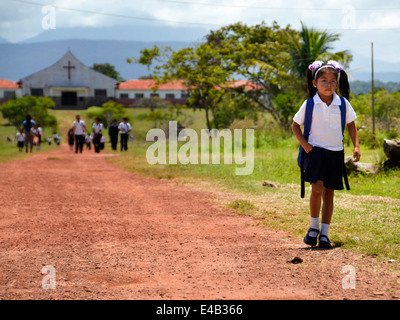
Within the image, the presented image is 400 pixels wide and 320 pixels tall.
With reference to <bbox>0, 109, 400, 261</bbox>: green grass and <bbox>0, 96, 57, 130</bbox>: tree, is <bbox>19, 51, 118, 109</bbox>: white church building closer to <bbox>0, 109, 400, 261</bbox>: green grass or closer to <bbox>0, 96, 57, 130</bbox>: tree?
<bbox>0, 96, 57, 130</bbox>: tree

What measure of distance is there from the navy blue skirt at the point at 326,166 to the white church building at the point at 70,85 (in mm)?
77844

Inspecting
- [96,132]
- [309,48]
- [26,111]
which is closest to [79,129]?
→ [96,132]

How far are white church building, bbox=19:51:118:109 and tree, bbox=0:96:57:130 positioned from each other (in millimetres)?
21739

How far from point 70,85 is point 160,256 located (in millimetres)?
80114

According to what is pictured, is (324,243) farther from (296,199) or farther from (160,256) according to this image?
(296,199)

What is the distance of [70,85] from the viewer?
271 ft

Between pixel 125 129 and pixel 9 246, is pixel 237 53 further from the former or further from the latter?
pixel 9 246

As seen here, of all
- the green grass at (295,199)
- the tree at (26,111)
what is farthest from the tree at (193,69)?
the tree at (26,111)

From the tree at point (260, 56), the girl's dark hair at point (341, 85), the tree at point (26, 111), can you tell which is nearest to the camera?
the girl's dark hair at point (341, 85)

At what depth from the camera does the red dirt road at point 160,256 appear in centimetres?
424

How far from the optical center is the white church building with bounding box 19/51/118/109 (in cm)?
8200

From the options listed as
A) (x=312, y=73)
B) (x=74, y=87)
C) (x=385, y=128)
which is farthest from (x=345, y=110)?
(x=74, y=87)

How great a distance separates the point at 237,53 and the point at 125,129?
14.4m

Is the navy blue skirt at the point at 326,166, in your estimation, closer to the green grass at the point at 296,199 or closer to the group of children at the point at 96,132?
the green grass at the point at 296,199
